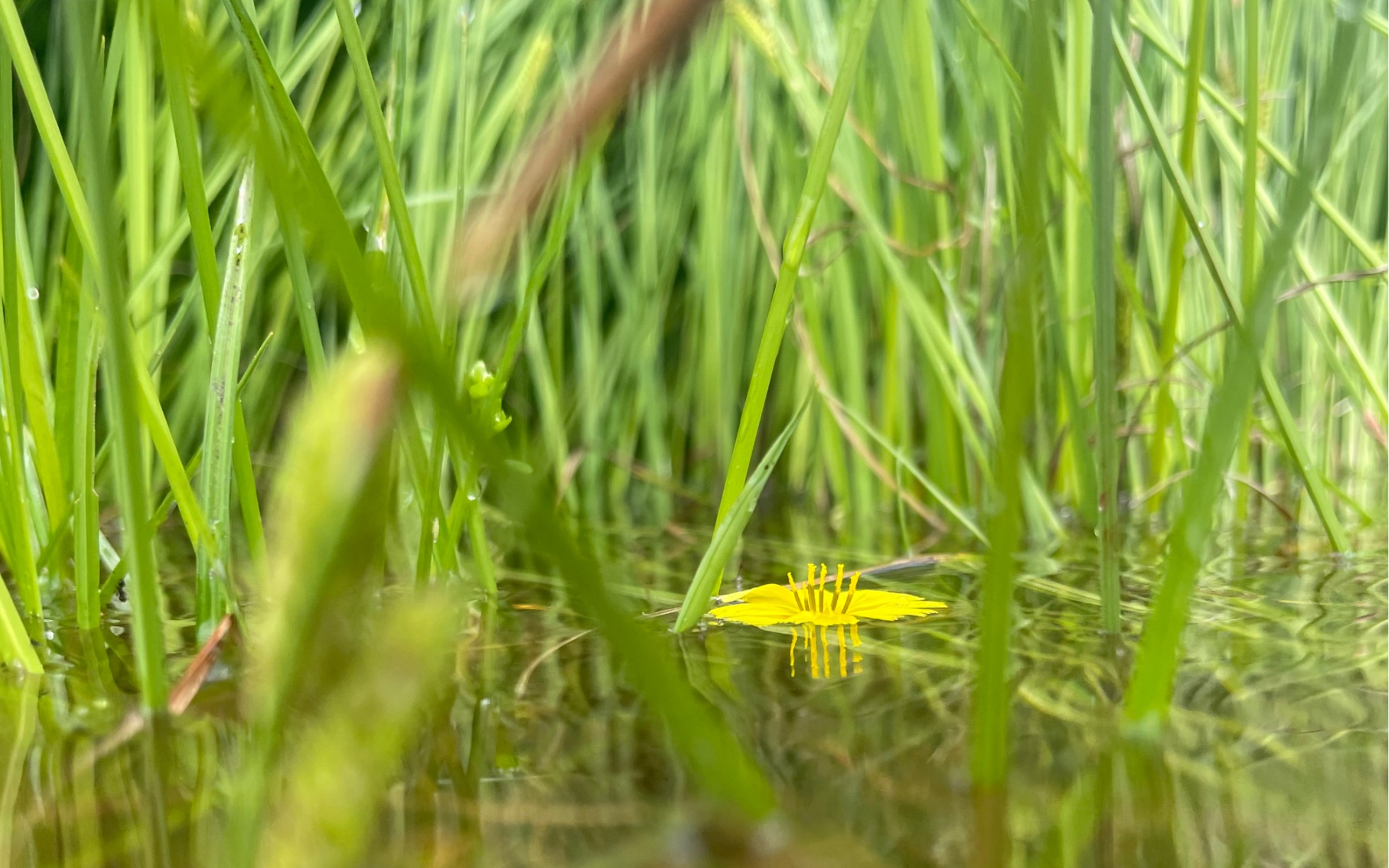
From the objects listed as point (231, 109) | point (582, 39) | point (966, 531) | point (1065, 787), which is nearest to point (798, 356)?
point (966, 531)

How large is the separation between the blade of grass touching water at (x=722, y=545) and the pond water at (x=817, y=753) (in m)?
0.02

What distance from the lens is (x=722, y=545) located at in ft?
1.70

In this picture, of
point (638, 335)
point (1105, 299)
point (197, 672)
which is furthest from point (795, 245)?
point (638, 335)

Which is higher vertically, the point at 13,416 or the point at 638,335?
the point at 638,335

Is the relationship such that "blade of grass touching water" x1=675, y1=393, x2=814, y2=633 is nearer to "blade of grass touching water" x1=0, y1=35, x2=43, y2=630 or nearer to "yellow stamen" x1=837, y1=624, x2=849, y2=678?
"yellow stamen" x1=837, y1=624, x2=849, y2=678

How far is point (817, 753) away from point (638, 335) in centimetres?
85

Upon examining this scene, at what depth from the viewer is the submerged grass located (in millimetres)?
191

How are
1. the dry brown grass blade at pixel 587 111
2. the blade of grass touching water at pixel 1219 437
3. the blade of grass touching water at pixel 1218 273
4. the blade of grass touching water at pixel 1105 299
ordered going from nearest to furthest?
the dry brown grass blade at pixel 587 111 < the blade of grass touching water at pixel 1219 437 < the blade of grass touching water at pixel 1105 299 < the blade of grass touching water at pixel 1218 273

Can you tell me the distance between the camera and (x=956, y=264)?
3.43 feet

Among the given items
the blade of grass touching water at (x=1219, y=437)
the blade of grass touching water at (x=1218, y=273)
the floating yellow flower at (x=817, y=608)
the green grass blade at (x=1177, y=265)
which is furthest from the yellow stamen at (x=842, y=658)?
the green grass blade at (x=1177, y=265)

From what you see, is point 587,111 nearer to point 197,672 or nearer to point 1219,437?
point 1219,437

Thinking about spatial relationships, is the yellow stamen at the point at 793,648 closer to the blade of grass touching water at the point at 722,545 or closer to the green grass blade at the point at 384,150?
the blade of grass touching water at the point at 722,545

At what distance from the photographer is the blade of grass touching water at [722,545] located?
1.70ft

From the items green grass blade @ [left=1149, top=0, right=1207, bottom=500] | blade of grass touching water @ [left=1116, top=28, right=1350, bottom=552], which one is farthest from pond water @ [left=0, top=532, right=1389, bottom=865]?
green grass blade @ [left=1149, top=0, right=1207, bottom=500]
